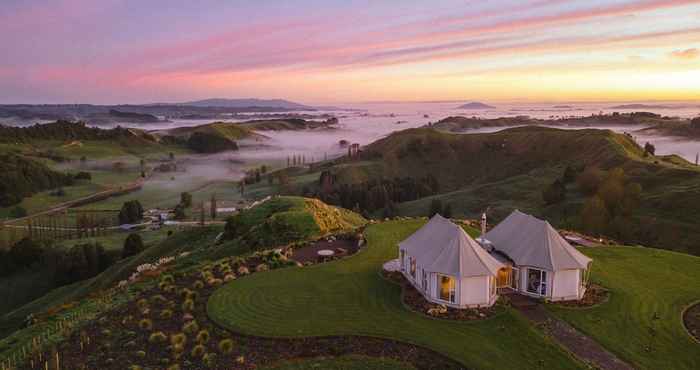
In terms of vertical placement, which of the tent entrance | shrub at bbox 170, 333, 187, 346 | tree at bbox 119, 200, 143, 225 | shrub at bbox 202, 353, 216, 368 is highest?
the tent entrance

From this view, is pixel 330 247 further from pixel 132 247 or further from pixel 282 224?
pixel 132 247

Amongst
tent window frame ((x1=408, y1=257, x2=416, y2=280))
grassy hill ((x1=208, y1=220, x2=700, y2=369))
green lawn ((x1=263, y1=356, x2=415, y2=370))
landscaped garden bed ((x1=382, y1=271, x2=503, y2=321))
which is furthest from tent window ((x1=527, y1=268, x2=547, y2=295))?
green lawn ((x1=263, y1=356, x2=415, y2=370))

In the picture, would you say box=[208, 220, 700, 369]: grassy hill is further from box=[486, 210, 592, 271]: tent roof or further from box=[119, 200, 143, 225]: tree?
box=[119, 200, 143, 225]: tree

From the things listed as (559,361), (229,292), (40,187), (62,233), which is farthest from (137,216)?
(559,361)

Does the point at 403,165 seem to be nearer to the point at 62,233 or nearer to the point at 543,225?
the point at 62,233

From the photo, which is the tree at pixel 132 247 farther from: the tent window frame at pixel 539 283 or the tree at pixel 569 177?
the tree at pixel 569 177

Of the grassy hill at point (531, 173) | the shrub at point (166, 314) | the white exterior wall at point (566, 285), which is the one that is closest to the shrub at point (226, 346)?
the shrub at point (166, 314)
